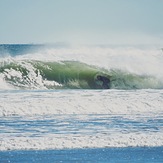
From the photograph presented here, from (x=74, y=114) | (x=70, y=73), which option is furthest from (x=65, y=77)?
(x=74, y=114)

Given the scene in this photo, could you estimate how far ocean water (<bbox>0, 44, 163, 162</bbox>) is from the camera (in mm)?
10797

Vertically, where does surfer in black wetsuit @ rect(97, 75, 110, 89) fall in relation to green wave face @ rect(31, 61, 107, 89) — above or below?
below

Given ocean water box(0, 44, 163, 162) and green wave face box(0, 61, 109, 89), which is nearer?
ocean water box(0, 44, 163, 162)

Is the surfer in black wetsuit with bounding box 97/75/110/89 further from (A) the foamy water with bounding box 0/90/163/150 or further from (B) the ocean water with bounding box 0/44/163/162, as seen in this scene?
(A) the foamy water with bounding box 0/90/163/150

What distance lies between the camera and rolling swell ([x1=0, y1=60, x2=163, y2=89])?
2678 cm

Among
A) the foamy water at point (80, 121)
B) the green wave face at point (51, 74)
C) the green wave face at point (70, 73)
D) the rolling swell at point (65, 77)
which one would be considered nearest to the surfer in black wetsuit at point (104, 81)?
the rolling swell at point (65, 77)

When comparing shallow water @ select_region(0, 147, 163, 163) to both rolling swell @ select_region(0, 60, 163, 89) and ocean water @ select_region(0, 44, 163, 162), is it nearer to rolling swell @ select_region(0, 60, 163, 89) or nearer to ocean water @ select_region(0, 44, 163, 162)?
ocean water @ select_region(0, 44, 163, 162)

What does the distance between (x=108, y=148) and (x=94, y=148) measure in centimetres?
27

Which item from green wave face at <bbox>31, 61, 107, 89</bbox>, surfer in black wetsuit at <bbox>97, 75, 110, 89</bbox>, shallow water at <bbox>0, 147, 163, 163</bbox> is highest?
green wave face at <bbox>31, 61, 107, 89</bbox>

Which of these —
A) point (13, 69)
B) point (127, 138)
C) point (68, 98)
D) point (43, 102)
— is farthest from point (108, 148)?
point (13, 69)

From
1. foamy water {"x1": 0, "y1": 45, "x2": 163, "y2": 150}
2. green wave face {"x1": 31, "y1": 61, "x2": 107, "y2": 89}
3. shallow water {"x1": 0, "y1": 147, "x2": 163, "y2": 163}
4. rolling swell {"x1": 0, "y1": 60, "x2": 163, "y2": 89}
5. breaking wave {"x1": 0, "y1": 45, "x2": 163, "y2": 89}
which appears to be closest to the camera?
shallow water {"x1": 0, "y1": 147, "x2": 163, "y2": 163}

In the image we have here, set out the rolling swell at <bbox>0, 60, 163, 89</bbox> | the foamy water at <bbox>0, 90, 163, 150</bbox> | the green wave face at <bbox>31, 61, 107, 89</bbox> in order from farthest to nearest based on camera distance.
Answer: the green wave face at <bbox>31, 61, 107, 89</bbox>, the rolling swell at <bbox>0, 60, 163, 89</bbox>, the foamy water at <bbox>0, 90, 163, 150</bbox>

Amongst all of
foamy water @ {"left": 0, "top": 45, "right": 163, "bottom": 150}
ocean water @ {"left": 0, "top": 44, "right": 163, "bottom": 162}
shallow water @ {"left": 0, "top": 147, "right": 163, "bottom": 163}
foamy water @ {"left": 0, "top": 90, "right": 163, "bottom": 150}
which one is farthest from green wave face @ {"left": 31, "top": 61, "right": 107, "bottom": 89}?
shallow water @ {"left": 0, "top": 147, "right": 163, "bottom": 163}

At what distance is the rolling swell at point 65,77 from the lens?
26781 mm
